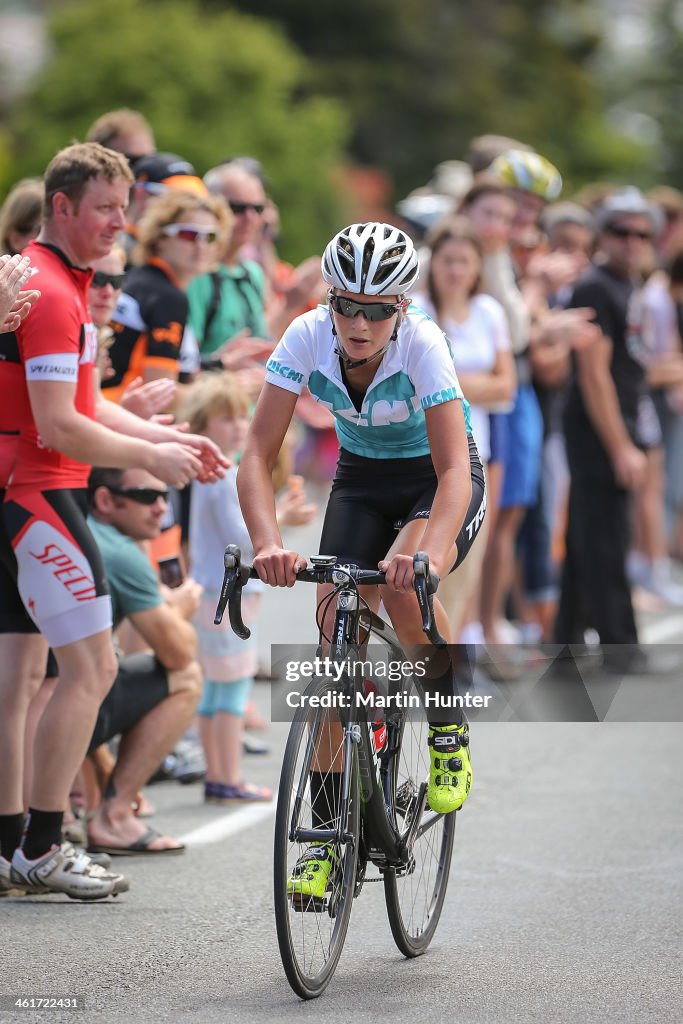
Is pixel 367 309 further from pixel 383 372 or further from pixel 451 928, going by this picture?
pixel 451 928

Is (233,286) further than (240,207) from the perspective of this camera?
No

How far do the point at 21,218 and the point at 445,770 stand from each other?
118 inches

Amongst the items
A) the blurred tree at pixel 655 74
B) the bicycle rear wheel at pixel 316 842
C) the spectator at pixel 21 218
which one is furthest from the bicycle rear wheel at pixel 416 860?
the blurred tree at pixel 655 74

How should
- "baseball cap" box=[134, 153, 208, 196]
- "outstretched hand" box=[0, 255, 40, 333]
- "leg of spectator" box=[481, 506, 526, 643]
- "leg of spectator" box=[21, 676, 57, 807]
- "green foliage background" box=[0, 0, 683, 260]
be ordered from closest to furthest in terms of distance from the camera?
"outstretched hand" box=[0, 255, 40, 333] < "leg of spectator" box=[21, 676, 57, 807] < "baseball cap" box=[134, 153, 208, 196] < "leg of spectator" box=[481, 506, 526, 643] < "green foliage background" box=[0, 0, 683, 260]

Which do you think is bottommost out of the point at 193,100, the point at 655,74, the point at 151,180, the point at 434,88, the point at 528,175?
the point at 151,180

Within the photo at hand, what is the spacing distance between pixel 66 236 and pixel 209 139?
50.1 metres

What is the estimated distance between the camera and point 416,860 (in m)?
6.10

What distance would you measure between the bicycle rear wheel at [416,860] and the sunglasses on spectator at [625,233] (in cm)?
571

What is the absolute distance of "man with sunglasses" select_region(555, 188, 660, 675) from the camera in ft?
37.3

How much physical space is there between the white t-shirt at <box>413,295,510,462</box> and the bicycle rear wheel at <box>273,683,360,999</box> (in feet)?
14.7

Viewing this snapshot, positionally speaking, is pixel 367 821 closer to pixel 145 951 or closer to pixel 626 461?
pixel 145 951

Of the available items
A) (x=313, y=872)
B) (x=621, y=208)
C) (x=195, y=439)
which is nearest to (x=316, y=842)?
(x=313, y=872)

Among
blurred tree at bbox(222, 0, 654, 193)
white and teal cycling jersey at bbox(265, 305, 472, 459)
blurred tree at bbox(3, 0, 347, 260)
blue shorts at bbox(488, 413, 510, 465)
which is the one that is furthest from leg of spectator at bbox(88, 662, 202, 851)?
blurred tree at bbox(222, 0, 654, 193)

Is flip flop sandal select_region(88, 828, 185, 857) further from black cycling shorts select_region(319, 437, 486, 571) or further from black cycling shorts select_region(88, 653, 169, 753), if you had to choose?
black cycling shorts select_region(319, 437, 486, 571)
